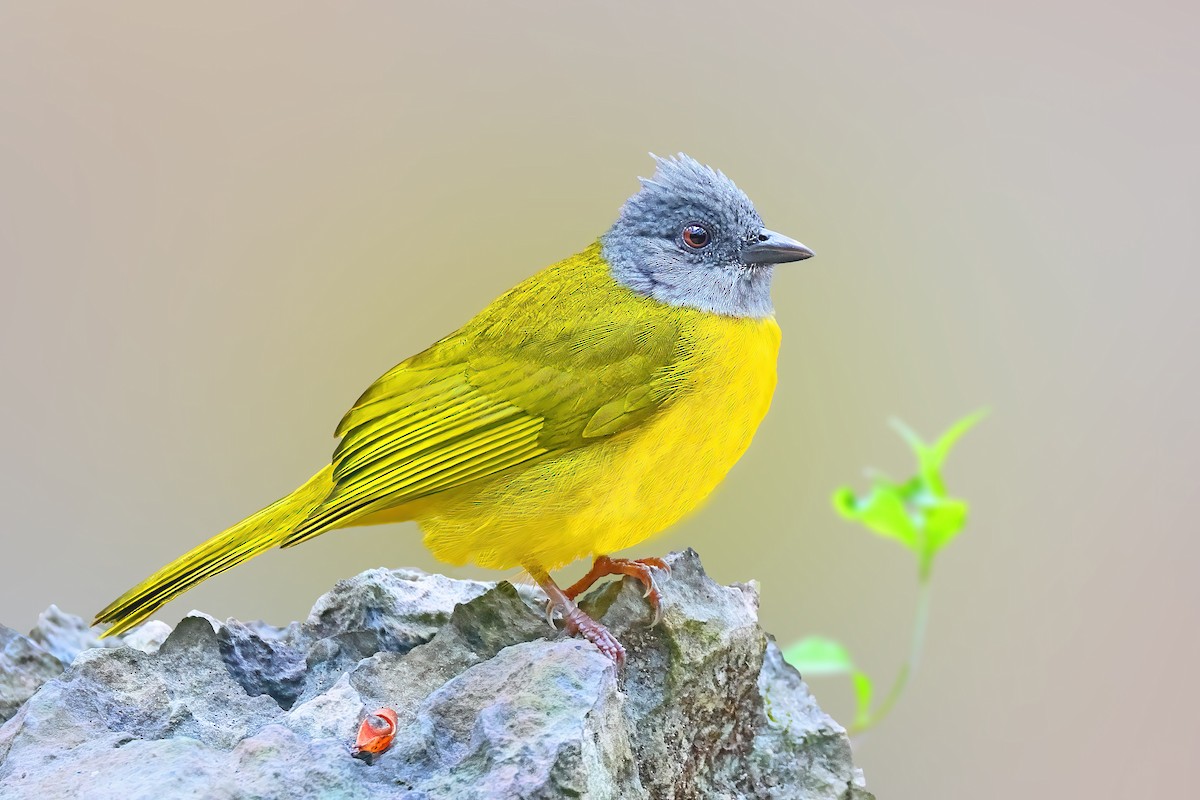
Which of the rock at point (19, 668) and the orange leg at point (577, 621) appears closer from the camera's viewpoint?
the orange leg at point (577, 621)

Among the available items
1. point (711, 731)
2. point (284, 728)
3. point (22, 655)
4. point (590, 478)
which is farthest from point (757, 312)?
point (22, 655)

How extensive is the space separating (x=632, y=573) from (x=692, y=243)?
95 cm

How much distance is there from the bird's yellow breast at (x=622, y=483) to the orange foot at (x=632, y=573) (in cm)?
8

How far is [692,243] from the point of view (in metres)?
3.43

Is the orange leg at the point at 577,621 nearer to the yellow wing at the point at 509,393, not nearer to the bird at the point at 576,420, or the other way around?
the bird at the point at 576,420

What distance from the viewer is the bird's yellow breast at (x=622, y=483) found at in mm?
3029

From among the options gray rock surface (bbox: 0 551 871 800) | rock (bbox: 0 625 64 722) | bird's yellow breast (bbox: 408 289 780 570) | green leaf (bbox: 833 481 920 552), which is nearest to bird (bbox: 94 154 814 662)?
bird's yellow breast (bbox: 408 289 780 570)

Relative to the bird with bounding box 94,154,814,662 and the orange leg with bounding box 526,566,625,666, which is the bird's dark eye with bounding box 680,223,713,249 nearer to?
the bird with bounding box 94,154,814,662

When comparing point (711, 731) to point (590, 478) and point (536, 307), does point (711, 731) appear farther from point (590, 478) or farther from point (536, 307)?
point (536, 307)

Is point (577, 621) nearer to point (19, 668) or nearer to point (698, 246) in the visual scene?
point (698, 246)

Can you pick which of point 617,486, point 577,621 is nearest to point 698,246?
point 617,486

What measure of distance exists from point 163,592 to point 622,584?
1.16 meters

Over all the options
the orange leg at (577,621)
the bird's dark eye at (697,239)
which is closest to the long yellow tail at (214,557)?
the orange leg at (577,621)

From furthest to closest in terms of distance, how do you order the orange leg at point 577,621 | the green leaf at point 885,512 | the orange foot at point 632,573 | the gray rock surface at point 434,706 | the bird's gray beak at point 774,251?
the green leaf at point 885,512, the bird's gray beak at point 774,251, the orange foot at point 632,573, the orange leg at point 577,621, the gray rock surface at point 434,706
